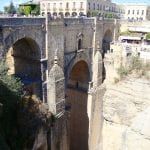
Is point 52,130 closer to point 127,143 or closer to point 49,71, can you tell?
point 49,71

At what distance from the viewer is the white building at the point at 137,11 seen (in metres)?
56.3

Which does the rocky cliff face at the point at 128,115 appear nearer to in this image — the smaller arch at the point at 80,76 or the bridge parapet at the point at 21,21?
the bridge parapet at the point at 21,21

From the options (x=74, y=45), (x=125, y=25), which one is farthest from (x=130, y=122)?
(x=125, y=25)

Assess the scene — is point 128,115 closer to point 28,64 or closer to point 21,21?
point 21,21

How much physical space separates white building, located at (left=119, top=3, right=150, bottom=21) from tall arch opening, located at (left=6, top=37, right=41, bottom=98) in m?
44.5

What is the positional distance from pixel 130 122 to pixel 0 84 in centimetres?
688

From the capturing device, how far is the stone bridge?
13.5 m

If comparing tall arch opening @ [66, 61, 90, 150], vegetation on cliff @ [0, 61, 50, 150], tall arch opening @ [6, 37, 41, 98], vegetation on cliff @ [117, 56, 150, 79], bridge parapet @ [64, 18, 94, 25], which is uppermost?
bridge parapet @ [64, 18, 94, 25]

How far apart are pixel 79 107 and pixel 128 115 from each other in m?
14.7

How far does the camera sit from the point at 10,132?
10.8 metres

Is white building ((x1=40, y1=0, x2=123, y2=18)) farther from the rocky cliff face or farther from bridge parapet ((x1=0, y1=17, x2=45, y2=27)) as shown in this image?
the rocky cliff face

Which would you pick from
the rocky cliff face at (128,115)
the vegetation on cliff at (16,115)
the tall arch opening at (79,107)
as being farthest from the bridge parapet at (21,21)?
the rocky cliff face at (128,115)

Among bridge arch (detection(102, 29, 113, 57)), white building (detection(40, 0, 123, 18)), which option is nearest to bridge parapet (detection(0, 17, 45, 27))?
bridge arch (detection(102, 29, 113, 57))

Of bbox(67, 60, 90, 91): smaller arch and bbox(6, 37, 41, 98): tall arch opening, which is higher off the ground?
bbox(6, 37, 41, 98): tall arch opening
